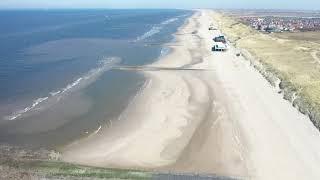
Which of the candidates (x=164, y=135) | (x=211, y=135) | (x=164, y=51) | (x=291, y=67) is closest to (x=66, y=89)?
(x=164, y=135)

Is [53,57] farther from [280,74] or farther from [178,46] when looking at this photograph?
[280,74]

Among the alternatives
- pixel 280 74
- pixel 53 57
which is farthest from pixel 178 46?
pixel 280 74

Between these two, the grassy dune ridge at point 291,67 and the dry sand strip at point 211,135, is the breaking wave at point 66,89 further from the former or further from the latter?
the grassy dune ridge at point 291,67

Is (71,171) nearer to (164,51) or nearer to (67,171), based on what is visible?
(67,171)

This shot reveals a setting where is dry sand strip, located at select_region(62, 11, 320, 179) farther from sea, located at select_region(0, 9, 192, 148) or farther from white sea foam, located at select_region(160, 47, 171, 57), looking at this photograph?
white sea foam, located at select_region(160, 47, 171, 57)

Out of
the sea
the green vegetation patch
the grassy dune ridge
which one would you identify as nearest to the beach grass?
the green vegetation patch
